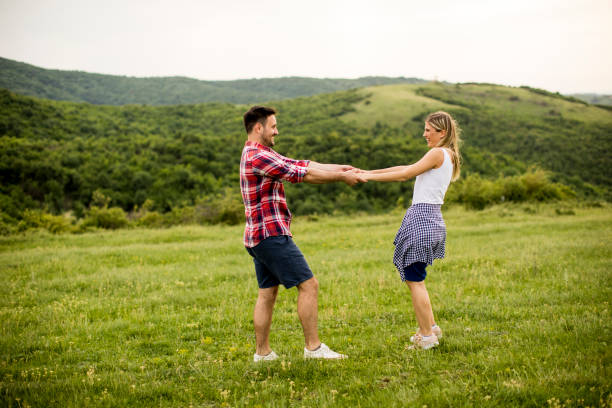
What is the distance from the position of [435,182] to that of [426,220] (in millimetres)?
438

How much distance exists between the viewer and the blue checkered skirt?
183 inches

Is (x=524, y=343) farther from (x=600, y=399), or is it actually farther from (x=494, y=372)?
(x=600, y=399)

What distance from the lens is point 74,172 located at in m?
47.8

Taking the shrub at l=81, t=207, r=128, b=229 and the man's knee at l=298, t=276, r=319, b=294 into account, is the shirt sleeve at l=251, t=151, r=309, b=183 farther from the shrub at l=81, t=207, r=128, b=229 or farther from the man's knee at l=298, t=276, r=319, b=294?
the shrub at l=81, t=207, r=128, b=229

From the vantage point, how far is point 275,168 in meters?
4.26

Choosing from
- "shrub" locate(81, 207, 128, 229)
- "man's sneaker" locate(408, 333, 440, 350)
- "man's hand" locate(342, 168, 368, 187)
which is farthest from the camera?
"shrub" locate(81, 207, 128, 229)

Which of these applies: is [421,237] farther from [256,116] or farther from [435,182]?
[256,116]

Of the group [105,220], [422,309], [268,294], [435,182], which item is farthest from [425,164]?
[105,220]

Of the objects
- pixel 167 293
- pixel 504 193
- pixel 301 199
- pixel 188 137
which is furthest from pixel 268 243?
pixel 188 137

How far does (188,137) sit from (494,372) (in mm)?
67989

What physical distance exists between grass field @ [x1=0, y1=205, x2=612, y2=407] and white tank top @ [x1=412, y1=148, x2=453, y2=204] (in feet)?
5.45

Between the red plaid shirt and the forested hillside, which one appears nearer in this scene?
the red plaid shirt

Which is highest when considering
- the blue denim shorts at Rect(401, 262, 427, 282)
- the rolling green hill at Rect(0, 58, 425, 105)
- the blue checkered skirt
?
the rolling green hill at Rect(0, 58, 425, 105)

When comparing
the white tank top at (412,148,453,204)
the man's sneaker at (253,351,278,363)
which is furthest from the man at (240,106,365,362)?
the white tank top at (412,148,453,204)
